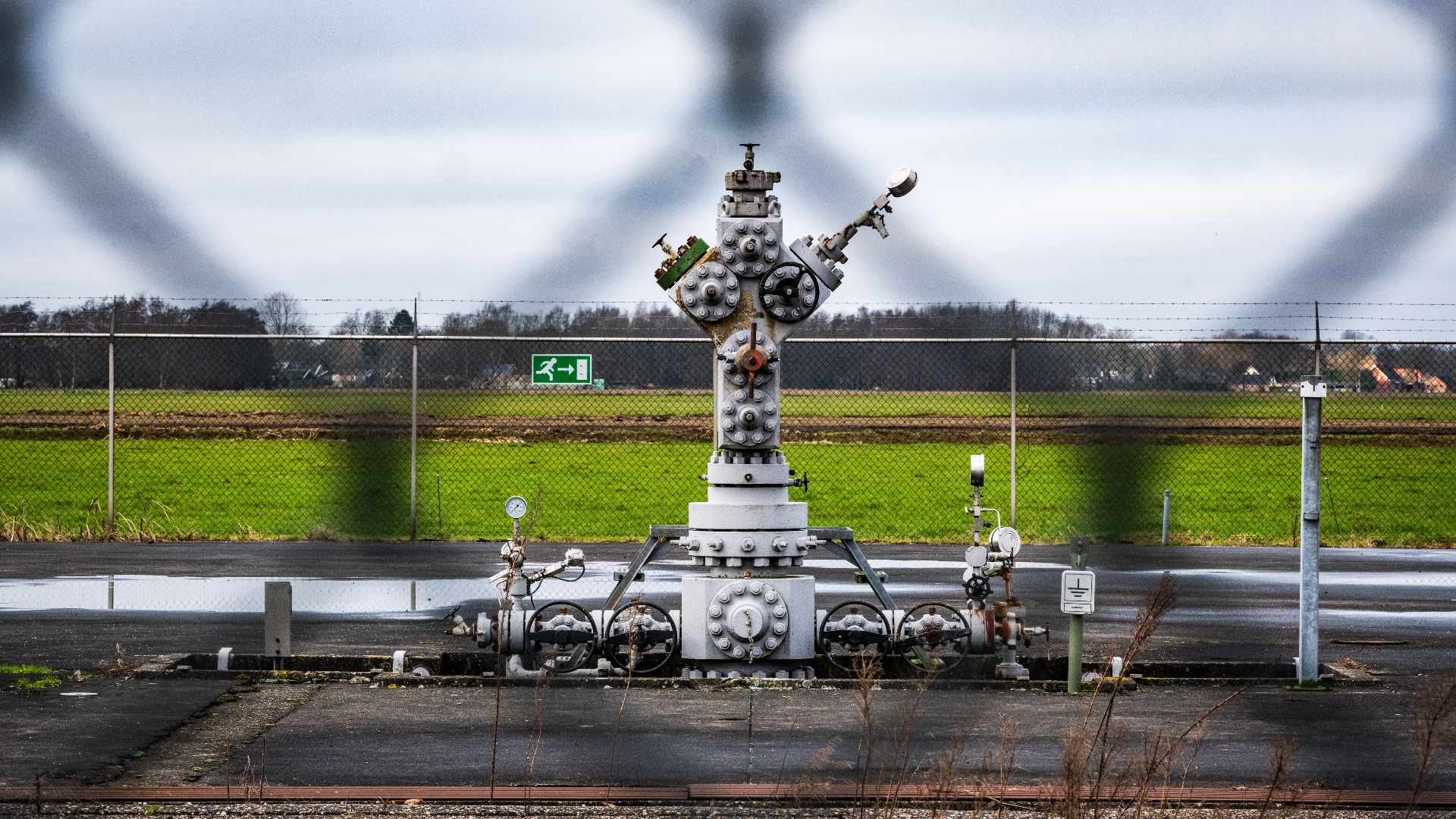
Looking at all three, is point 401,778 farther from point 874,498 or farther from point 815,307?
point 874,498

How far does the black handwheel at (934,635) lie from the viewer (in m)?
9.80

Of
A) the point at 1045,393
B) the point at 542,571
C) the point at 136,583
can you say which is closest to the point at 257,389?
the point at 1045,393

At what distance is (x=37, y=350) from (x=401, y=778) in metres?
4.90

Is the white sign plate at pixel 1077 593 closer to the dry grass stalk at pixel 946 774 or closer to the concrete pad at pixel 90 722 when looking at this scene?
the dry grass stalk at pixel 946 774

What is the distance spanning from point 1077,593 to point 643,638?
2.80 m

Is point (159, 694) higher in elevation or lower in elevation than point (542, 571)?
lower

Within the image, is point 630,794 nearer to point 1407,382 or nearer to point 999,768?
point 999,768

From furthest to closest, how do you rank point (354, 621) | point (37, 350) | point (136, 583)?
point (136, 583)
point (354, 621)
point (37, 350)

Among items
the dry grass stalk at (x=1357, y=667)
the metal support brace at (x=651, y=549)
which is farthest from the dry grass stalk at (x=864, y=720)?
the dry grass stalk at (x=1357, y=667)

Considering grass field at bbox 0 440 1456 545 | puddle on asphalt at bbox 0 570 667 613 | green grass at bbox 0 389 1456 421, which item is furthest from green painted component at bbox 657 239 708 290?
grass field at bbox 0 440 1456 545

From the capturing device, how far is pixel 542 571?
10.3m

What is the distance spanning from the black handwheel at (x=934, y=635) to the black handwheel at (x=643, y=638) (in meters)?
1.52

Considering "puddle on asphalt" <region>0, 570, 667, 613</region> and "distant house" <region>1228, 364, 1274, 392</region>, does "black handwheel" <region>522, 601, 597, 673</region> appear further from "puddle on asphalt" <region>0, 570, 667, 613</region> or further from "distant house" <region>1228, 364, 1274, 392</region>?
"distant house" <region>1228, 364, 1274, 392</region>

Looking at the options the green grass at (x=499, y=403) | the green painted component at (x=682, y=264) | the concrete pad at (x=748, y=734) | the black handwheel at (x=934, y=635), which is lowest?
the concrete pad at (x=748, y=734)
